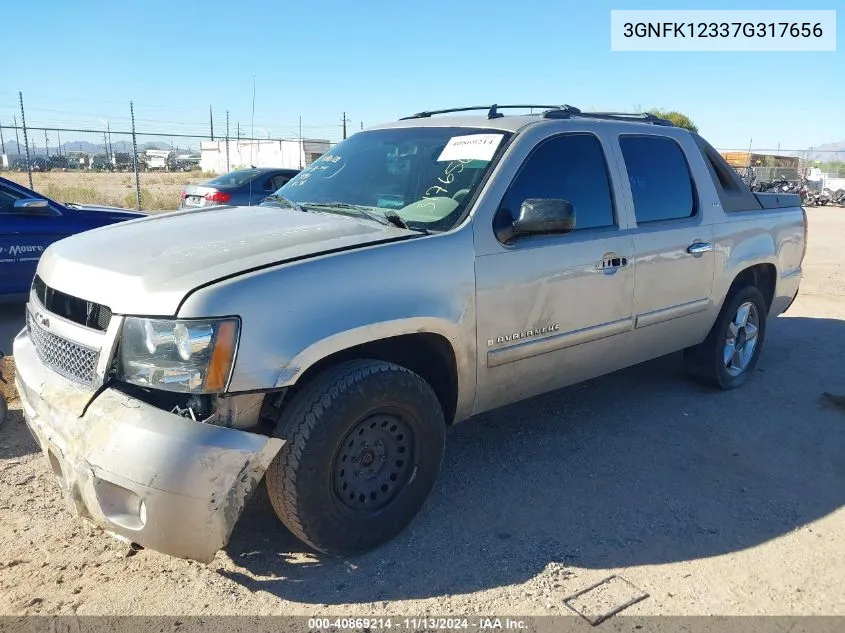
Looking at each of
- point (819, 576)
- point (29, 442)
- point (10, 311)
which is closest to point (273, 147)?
point (10, 311)

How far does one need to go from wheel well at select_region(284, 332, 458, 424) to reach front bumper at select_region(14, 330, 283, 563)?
25.3 inches

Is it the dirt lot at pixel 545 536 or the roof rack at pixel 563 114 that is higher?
the roof rack at pixel 563 114

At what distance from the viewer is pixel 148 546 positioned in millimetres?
2506

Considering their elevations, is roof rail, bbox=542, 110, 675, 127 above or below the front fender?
above

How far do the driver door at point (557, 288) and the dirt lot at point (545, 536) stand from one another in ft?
1.78

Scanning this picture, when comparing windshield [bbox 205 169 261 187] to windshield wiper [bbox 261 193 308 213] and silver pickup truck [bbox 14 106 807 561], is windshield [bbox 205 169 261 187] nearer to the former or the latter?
silver pickup truck [bbox 14 106 807 561]

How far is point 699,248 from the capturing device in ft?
14.9

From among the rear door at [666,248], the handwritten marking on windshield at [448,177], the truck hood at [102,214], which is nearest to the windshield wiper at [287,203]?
the handwritten marking on windshield at [448,177]

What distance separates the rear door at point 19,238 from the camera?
6516mm

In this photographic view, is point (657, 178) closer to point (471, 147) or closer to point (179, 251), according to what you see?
point (471, 147)

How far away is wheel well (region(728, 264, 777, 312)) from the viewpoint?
17.1 ft

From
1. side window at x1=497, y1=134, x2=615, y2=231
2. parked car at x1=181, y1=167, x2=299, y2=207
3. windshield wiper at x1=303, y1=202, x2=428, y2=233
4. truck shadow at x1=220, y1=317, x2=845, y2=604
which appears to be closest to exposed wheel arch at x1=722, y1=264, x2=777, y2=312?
truck shadow at x1=220, y1=317, x2=845, y2=604

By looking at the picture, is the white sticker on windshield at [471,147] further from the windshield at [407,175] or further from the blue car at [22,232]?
the blue car at [22,232]

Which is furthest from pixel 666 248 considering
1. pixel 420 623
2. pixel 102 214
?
pixel 102 214
